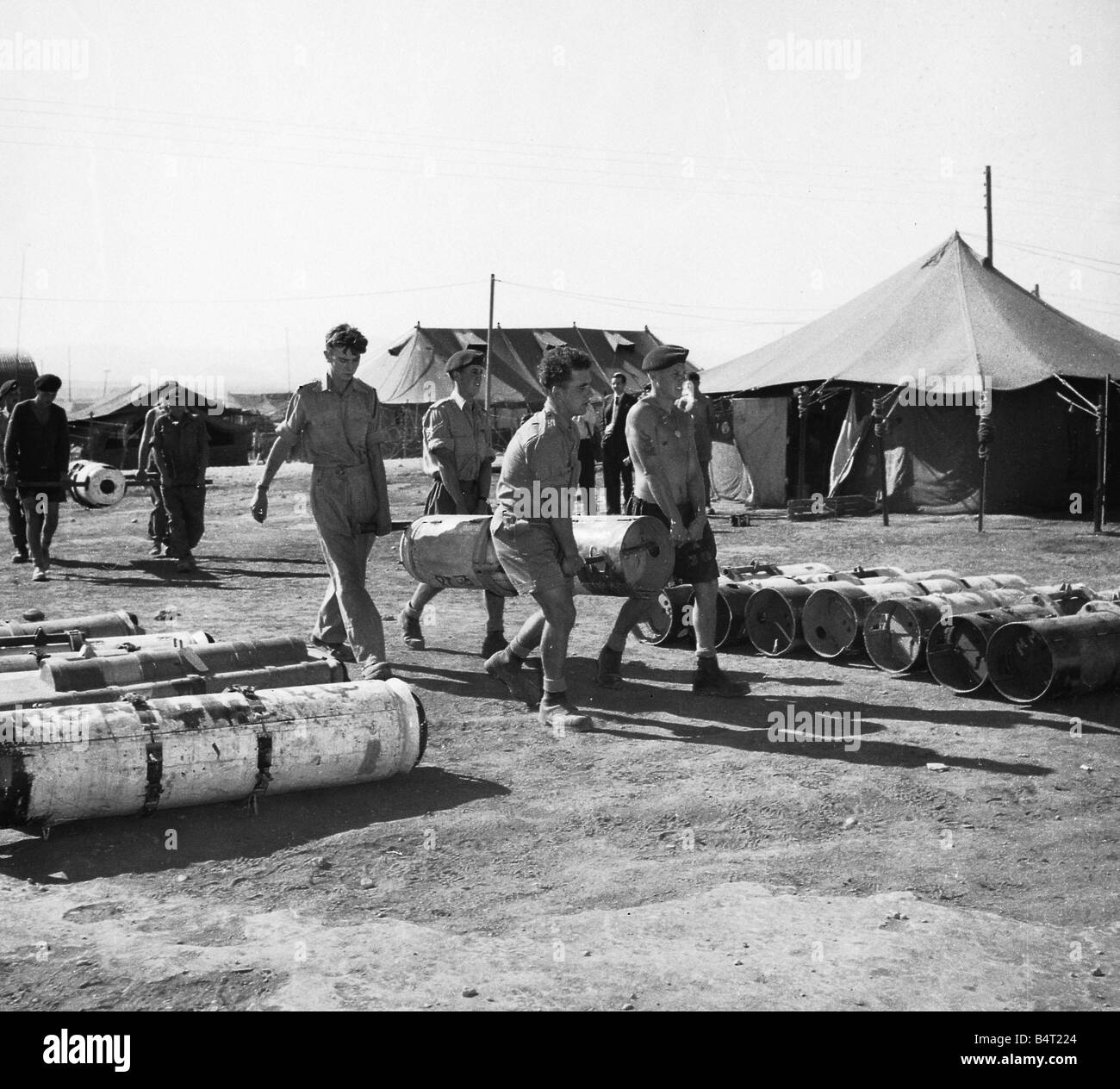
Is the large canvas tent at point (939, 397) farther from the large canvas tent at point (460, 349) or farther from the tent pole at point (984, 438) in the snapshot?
the large canvas tent at point (460, 349)

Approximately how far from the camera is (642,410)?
7969 mm

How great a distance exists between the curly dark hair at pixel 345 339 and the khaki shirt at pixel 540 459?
128cm

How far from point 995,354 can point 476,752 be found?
16750 millimetres

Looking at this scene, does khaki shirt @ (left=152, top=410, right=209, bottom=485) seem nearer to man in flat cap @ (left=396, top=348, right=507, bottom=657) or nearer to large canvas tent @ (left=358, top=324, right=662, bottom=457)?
man in flat cap @ (left=396, top=348, right=507, bottom=657)

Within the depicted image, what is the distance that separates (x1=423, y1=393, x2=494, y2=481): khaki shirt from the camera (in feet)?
31.1

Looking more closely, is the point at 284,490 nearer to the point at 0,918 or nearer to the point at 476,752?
the point at 476,752

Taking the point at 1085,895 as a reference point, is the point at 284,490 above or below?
above

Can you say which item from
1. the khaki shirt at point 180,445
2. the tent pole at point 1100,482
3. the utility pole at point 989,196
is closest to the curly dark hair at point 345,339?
the khaki shirt at point 180,445

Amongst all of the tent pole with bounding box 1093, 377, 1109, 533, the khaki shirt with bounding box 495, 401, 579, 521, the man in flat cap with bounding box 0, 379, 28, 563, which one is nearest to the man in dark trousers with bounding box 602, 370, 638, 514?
the tent pole with bounding box 1093, 377, 1109, 533

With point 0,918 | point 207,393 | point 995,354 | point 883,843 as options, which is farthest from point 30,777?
point 207,393

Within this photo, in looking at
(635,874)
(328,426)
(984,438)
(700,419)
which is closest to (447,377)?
(984,438)

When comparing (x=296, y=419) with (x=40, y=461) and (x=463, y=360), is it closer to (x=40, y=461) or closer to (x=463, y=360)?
(x=463, y=360)

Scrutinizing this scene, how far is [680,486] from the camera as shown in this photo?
814 cm

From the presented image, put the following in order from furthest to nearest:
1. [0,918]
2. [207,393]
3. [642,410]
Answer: [207,393] < [642,410] < [0,918]
